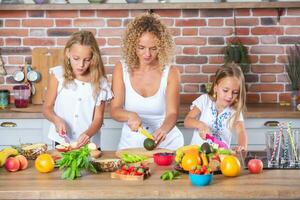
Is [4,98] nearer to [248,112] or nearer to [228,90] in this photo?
[248,112]

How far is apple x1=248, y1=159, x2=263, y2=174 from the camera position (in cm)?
250

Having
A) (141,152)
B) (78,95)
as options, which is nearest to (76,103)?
(78,95)

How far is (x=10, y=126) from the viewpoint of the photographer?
4289 millimetres

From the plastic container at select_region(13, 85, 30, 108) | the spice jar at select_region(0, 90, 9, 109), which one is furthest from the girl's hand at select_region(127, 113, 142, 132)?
the spice jar at select_region(0, 90, 9, 109)

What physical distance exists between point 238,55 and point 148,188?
248 centimetres

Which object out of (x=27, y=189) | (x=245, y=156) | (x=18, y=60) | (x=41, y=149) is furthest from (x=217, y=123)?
(x=18, y=60)

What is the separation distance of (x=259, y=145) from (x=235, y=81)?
3.68 feet

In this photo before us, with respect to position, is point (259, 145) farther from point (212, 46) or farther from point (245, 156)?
point (245, 156)

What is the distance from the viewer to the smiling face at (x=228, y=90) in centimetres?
325

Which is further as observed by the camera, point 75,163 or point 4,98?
point 4,98

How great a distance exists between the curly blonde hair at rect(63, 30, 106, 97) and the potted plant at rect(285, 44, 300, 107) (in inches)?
70.2

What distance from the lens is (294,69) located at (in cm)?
458

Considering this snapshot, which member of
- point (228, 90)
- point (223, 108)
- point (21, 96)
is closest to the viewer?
point (228, 90)

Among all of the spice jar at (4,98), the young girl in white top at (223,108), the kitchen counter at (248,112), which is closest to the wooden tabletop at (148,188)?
the young girl in white top at (223,108)
